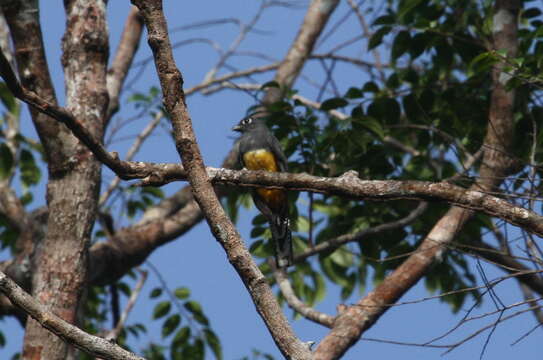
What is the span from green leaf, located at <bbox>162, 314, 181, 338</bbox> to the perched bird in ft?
4.98

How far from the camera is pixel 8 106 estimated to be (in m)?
5.75

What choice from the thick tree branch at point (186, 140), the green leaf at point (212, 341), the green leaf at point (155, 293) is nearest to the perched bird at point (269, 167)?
the green leaf at point (155, 293)

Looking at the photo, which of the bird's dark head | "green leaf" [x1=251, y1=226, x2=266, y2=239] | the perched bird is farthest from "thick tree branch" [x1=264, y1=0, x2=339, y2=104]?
"green leaf" [x1=251, y1=226, x2=266, y2=239]

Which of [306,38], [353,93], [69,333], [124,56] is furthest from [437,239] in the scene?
[124,56]

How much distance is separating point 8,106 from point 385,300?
317 centimetres

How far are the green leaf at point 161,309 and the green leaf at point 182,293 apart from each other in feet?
0.36

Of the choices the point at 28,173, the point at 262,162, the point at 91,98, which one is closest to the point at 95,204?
the point at 91,98

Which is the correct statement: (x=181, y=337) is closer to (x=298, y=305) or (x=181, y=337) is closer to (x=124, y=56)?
(x=298, y=305)

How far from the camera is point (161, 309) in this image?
266 inches

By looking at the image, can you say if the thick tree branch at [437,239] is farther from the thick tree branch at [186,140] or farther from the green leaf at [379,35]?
the thick tree branch at [186,140]

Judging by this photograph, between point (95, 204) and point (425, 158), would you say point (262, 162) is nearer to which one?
point (425, 158)

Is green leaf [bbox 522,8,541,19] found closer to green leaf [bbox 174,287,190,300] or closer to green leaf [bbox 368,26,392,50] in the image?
green leaf [bbox 368,26,392,50]

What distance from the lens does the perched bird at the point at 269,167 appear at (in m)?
5.45

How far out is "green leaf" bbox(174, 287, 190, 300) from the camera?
6758mm
